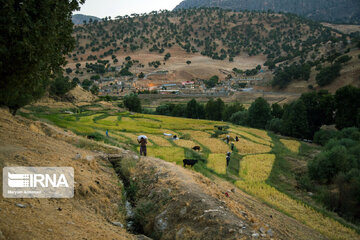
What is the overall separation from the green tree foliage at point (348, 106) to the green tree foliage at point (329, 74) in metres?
55.6

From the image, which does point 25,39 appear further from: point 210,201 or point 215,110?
point 215,110

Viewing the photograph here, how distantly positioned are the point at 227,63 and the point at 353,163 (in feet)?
572

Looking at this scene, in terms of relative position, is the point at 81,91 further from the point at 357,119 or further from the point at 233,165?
the point at 357,119

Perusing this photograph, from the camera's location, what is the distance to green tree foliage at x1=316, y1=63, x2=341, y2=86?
320 feet

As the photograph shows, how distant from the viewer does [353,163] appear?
2620 cm

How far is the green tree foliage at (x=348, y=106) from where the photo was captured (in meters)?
48.1

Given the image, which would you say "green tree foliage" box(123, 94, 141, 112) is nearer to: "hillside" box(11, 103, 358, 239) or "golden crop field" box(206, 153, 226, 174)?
"hillside" box(11, 103, 358, 239)

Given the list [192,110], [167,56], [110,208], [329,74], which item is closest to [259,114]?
[192,110]

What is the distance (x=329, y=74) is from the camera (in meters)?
98.1

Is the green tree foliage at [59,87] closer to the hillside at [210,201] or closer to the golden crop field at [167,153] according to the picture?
the hillside at [210,201]

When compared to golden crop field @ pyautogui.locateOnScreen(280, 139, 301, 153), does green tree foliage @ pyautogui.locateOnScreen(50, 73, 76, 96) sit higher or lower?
higher

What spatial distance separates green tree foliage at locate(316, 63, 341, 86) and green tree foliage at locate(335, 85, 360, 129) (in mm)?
55603

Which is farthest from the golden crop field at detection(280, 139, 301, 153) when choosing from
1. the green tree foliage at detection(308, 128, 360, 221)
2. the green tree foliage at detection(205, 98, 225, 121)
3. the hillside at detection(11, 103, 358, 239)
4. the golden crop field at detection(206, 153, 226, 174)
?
the green tree foliage at detection(205, 98, 225, 121)

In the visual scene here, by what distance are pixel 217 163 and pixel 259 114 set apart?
4243 centimetres
